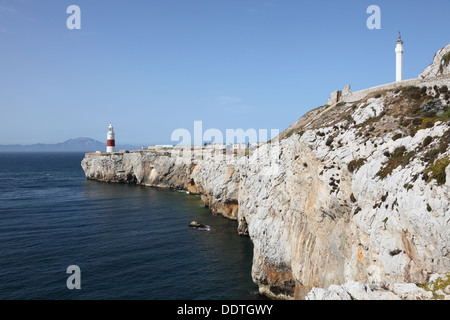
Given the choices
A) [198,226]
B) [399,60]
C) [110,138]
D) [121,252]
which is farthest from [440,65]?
[110,138]

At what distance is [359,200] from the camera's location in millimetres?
20891

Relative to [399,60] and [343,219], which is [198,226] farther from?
[399,60]

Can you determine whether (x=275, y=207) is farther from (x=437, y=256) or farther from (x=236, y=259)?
(x=437, y=256)

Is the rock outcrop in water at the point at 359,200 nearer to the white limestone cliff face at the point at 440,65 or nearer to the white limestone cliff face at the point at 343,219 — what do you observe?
the white limestone cliff face at the point at 343,219

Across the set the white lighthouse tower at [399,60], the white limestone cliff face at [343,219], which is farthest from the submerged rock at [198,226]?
the white lighthouse tower at [399,60]

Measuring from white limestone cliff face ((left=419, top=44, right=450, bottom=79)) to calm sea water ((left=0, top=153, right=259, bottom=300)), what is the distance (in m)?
28.5

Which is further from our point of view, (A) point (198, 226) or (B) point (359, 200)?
(A) point (198, 226)

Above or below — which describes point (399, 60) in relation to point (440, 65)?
above

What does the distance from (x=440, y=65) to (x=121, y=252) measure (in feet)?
142

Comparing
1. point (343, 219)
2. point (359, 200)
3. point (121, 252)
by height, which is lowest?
point (121, 252)

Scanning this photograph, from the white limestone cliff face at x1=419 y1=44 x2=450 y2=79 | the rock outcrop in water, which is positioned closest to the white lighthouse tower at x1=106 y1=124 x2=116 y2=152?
the rock outcrop in water

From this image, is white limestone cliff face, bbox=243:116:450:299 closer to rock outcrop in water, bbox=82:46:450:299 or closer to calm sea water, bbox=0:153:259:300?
rock outcrop in water, bbox=82:46:450:299

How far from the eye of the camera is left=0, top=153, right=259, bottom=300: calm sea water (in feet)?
107

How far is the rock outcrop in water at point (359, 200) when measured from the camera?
15616 millimetres
